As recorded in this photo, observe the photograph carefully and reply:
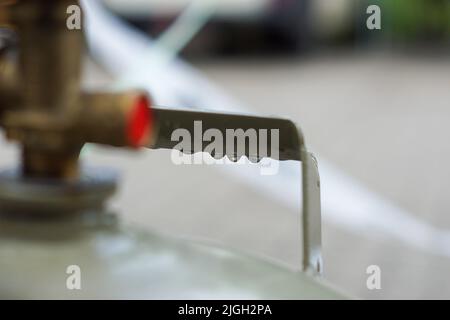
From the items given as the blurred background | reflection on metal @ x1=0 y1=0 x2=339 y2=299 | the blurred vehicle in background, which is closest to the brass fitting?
reflection on metal @ x1=0 y1=0 x2=339 y2=299

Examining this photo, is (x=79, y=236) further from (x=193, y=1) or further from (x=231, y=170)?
(x=193, y=1)

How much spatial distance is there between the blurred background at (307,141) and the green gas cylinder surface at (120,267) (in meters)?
0.08

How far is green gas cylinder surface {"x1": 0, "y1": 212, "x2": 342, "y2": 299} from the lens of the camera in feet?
1.16

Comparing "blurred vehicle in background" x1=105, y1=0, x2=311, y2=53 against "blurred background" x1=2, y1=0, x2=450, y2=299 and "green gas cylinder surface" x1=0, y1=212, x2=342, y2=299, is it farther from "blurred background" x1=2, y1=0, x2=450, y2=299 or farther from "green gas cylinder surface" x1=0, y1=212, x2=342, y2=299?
"green gas cylinder surface" x1=0, y1=212, x2=342, y2=299

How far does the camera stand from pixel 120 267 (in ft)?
1.22

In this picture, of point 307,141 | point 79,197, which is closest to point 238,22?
point 307,141

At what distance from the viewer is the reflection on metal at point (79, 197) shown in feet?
1.17

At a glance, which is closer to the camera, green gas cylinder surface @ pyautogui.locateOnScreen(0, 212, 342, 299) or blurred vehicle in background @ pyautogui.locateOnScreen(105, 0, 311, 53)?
green gas cylinder surface @ pyautogui.locateOnScreen(0, 212, 342, 299)

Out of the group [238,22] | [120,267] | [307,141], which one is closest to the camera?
[120,267]

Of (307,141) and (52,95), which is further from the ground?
(52,95)

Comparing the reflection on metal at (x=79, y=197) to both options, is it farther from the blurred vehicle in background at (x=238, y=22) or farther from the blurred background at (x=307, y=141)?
the blurred vehicle in background at (x=238, y=22)

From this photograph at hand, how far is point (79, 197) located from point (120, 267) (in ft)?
0.14

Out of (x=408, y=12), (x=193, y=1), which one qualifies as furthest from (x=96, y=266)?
(x=408, y=12)

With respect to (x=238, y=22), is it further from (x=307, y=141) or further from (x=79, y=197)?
(x=79, y=197)
